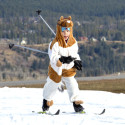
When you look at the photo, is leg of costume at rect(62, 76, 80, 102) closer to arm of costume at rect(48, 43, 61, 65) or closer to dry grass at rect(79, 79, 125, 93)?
arm of costume at rect(48, 43, 61, 65)

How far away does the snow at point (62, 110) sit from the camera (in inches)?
355

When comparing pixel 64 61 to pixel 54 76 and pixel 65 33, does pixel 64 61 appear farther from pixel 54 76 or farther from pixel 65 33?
pixel 65 33

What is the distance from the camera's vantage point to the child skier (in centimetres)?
1030

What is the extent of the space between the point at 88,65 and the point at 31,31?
22110 mm

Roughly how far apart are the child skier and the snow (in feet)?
1.73

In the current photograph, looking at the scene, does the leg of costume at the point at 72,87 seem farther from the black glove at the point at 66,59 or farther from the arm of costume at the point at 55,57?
the black glove at the point at 66,59

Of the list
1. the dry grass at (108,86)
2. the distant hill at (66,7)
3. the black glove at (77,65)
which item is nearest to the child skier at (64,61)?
the black glove at (77,65)

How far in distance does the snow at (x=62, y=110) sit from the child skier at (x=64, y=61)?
0.53 meters

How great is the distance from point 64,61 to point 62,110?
151 cm

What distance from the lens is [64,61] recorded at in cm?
1030

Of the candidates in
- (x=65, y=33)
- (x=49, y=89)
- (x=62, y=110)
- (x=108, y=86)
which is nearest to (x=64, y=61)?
(x=65, y=33)

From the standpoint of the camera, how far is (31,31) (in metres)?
102

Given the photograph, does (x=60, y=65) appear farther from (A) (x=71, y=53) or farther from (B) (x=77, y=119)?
(B) (x=77, y=119)

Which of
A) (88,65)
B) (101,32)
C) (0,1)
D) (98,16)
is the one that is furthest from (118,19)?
(88,65)
